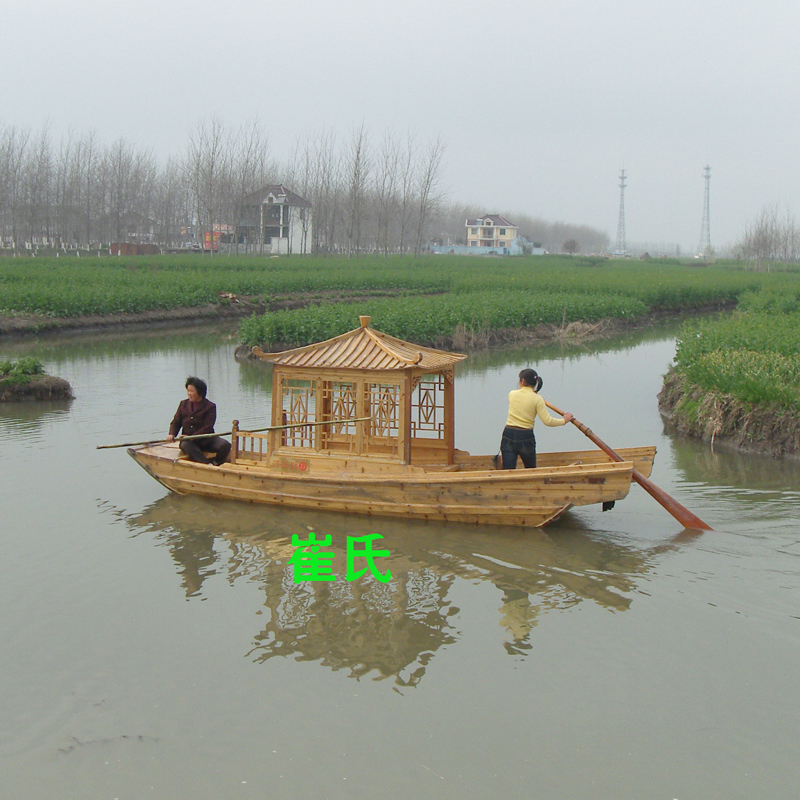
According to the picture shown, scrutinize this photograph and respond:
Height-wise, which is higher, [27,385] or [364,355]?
[364,355]

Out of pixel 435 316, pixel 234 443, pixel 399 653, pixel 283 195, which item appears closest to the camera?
pixel 399 653

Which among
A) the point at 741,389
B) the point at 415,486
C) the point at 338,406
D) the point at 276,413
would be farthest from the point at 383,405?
the point at 741,389

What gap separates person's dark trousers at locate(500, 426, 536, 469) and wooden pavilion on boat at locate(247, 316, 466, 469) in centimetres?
75

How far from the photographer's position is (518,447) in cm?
925

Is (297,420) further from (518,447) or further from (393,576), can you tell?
(393,576)

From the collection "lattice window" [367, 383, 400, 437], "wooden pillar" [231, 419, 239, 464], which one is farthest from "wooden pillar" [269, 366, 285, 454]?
"lattice window" [367, 383, 400, 437]

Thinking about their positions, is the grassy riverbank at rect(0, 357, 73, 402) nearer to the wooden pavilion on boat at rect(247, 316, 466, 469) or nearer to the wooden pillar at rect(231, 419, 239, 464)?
the wooden pillar at rect(231, 419, 239, 464)

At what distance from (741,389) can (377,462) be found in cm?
624

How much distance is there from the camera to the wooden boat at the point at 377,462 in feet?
29.0

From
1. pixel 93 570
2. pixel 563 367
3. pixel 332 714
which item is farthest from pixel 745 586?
pixel 563 367

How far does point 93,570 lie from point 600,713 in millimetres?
4602

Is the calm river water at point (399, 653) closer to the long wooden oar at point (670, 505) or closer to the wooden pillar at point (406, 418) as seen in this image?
the long wooden oar at point (670, 505)

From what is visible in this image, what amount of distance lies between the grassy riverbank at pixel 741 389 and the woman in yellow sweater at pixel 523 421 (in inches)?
191

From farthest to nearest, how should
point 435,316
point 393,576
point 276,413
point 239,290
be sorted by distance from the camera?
point 239,290 → point 435,316 → point 276,413 → point 393,576
